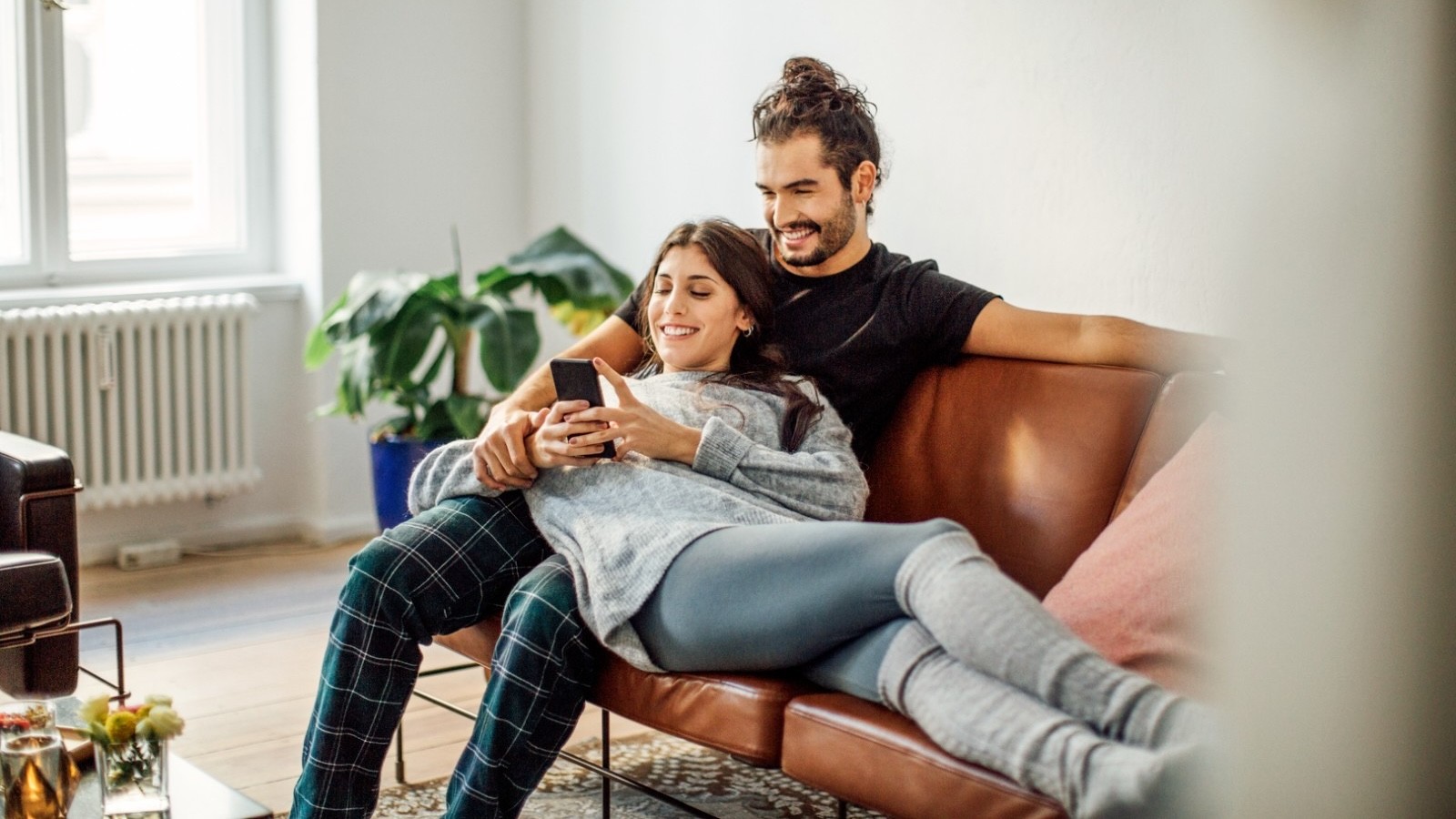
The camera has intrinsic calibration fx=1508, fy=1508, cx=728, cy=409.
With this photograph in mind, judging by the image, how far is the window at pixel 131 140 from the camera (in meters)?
3.86

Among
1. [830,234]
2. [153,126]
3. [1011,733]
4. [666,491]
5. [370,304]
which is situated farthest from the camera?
[153,126]

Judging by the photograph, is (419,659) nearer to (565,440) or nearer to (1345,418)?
(565,440)

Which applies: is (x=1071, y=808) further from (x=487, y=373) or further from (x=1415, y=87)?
(x=487, y=373)

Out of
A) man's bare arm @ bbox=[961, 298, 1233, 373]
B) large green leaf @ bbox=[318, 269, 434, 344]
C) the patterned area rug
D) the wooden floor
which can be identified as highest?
man's bare arm @ bbox=[961, 298, 1233, 373]

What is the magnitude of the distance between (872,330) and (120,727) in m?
1.22

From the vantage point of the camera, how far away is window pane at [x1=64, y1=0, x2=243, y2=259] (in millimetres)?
4023

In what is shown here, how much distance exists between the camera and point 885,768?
169 cm

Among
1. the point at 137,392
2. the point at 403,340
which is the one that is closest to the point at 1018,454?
the point at 403,340

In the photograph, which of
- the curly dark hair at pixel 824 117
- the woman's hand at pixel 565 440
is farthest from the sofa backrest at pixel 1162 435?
the woman's hand at pixel 565 440

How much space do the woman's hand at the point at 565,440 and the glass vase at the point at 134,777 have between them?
66 cm

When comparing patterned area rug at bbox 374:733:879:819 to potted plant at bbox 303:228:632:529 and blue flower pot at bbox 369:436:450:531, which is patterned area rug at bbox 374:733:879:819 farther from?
blue flower pot at bbox 369:436:450:531

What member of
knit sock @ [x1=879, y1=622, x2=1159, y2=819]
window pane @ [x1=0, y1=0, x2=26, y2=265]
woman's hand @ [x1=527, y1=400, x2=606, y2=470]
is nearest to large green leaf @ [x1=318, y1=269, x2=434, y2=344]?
window pane @ [x1=0, y1=0, x2=26, y2=265]

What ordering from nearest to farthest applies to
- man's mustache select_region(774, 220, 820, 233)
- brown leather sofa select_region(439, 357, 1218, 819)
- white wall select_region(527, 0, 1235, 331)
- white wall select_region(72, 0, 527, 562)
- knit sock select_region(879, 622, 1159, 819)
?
knit sock select_region(879, 622, 1159, 819) < brown leather sofa select_region(439, 357, 1218, 819) < man's mustache select_region(774, 220, 820, 233) < white wall select_region(527, 0, 1235, 331) < white wall select_region(72, 0, 527, 562)

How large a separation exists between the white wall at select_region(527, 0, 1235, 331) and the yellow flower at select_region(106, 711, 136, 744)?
1.62 meters
